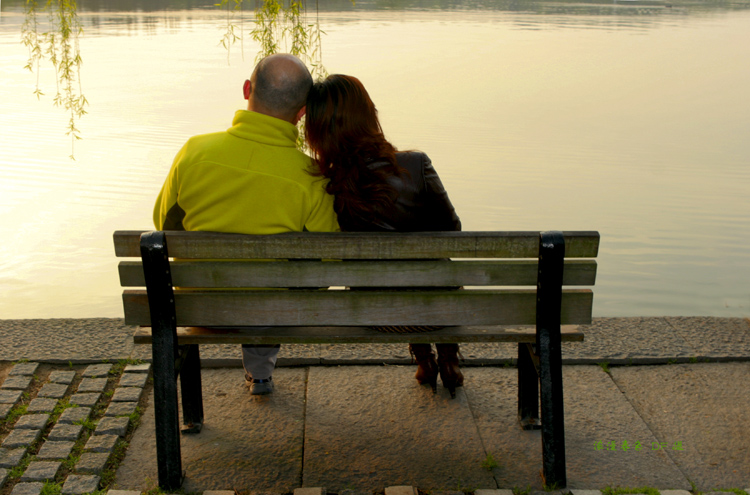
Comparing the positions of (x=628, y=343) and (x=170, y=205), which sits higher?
(x=170, y=205)

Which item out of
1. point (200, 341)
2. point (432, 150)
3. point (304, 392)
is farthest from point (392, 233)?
point (432, 150)

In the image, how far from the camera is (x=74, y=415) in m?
3.65

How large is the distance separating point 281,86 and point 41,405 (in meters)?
1.84

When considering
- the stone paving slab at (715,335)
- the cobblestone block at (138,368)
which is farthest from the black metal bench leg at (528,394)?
the cobblestone block at (138,368)

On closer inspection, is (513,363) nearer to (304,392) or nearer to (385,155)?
(304,392)

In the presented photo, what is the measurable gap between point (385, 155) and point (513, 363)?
5.17 feet

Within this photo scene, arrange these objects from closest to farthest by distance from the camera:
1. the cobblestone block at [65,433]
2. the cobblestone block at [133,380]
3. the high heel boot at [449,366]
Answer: the cobblestone block at [65,433], the high heel boot at [449,366], the cobblestone block at [133,380]

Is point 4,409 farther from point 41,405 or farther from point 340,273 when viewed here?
point 340,273

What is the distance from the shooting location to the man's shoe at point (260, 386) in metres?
3.88

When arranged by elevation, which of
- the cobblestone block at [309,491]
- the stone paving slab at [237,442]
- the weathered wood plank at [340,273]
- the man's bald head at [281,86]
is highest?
the man's bald head at [281,86]

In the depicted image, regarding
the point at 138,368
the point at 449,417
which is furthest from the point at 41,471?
the point at 449,417

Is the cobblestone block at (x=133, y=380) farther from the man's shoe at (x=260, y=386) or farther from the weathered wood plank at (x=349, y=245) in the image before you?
the weathered wood plank at (x=349, y=245)

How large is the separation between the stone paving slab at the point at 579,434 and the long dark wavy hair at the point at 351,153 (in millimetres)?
1143

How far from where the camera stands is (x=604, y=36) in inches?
986
